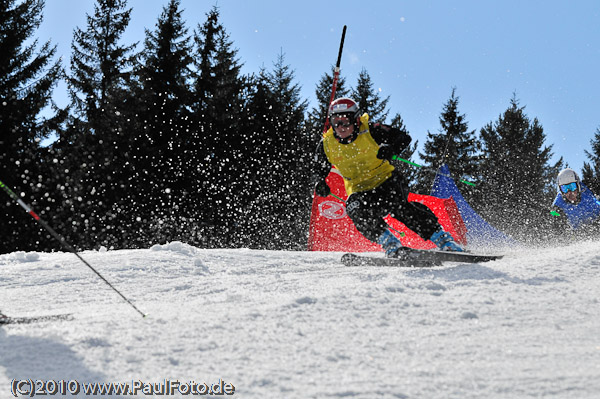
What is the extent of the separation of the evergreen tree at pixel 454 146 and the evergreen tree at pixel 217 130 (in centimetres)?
1279

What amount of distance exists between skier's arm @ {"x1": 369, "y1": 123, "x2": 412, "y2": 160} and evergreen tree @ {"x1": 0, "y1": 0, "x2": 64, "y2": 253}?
14317 millimetres

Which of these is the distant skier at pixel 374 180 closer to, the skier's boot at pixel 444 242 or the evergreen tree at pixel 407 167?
the skier's boot at pixel 444 242

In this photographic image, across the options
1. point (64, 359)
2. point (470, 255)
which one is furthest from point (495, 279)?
point (64, 359)

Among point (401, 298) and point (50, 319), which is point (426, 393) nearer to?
point (401, 298)

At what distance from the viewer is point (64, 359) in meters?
1.75

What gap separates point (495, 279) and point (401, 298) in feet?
2.44

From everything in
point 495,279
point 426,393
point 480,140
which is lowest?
point 426,393

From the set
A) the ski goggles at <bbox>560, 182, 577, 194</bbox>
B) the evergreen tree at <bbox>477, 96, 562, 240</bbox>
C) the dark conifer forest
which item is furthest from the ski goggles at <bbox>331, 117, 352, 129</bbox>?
the evergreen tree at <bbox>477, 96, 562, 240</bbox>

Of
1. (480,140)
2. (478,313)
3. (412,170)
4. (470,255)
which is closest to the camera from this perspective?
(478,313)

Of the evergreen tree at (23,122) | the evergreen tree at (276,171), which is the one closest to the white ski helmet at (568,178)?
the evergreen tree at (276,171)

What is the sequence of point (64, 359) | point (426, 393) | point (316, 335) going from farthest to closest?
point (316, 335) < point (64, 359) < point (426, 393)

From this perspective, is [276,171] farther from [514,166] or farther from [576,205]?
[514,166]

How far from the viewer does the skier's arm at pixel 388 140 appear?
429 centimetres

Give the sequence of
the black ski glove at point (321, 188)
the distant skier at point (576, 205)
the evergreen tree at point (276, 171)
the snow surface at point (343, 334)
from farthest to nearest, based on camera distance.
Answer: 1. the evergreen tree at point (276, 171)
2. the distant skier at point (576, 205)
3. the black ski glove at point (321, 188)
4. the snow surface at point (343, 334)
